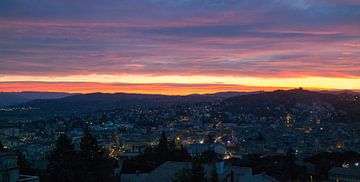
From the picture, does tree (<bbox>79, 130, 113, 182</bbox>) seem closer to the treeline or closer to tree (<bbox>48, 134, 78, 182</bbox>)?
the treeline

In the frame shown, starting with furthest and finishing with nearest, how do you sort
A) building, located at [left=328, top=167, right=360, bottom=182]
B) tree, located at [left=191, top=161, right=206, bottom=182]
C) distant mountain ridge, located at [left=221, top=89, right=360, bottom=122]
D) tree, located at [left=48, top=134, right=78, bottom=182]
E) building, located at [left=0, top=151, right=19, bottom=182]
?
1. distant mountain ridge, located at [left=221, top=89, right=360, bottom=122]
2. building, located at [left=328, top=167, right=360, bottom=182]
3. tree, located at [left=48, top=134, right=78, bottom=182]
4. building, located at [left=0, top=151, right=19, bottom=182]
5. tree, located at [left=191, top=161, right=206, bottom=182]

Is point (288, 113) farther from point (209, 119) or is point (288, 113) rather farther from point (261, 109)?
point (209, 119)

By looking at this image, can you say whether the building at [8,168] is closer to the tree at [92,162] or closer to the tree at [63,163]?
the tree at [92,162]

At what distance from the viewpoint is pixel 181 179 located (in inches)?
537

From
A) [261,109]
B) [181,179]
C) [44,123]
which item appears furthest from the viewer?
[261,109]

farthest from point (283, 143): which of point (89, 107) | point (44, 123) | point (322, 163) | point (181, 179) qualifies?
point (89, 107)

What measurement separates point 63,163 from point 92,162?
10.3ft

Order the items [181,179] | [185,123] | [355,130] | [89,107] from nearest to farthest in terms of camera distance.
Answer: [181,179] < [355,130] < [185,123] < [89,107]

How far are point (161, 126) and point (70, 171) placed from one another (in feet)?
363

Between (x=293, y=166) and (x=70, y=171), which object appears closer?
(x=70, y=171)

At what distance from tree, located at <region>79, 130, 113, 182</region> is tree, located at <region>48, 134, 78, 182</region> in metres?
0.51

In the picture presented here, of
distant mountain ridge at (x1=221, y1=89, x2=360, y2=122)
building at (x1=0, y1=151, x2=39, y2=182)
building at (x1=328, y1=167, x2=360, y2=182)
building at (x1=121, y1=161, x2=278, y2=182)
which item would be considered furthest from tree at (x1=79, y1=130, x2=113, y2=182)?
distant mountain ridge at (x1=221, y1=89, x2=360, y2=122)

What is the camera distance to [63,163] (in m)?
22.8

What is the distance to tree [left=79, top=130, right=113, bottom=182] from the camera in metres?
20.0
